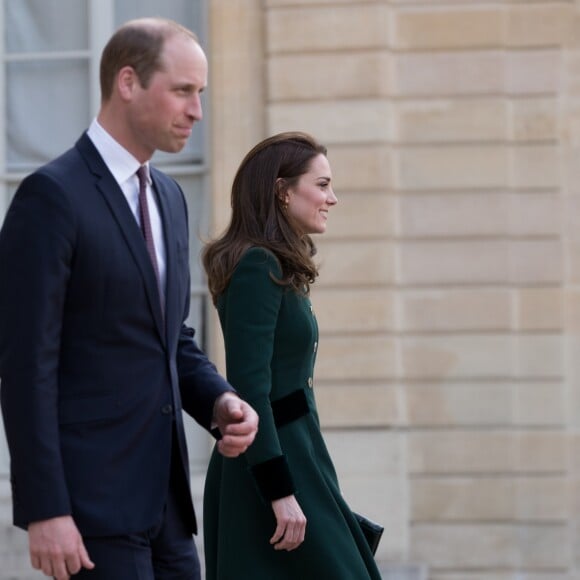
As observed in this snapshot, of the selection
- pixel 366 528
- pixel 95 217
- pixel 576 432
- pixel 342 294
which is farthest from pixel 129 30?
pixel 576 432

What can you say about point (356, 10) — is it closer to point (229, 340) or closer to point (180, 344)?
point (229, 340)

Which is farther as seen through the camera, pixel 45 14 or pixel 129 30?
pixel 45 14

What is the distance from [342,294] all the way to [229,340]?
3.75 metres

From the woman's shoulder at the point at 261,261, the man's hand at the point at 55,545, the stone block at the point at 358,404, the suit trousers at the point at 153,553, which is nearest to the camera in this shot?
the man's hand at the point at 55,545

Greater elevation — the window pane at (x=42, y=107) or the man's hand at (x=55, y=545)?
the window pane at (x=42, y=107)

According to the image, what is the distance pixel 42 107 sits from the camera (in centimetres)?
828

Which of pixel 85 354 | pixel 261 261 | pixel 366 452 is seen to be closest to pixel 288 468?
pixel 261 261

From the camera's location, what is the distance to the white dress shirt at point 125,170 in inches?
128

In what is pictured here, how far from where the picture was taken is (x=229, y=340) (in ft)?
13.2

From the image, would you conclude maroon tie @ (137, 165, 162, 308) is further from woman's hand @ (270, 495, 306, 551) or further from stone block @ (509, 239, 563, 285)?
stone block @ (509, 239, 563, 285)

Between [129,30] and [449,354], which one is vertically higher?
[129,30]

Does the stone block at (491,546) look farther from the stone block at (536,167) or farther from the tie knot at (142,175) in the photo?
the tie knot at (142,175)

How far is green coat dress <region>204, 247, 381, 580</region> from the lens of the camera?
4039mm

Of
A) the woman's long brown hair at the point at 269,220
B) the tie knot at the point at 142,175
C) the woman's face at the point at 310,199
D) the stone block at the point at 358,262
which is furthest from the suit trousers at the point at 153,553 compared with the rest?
the stone block at the point at 358,262
